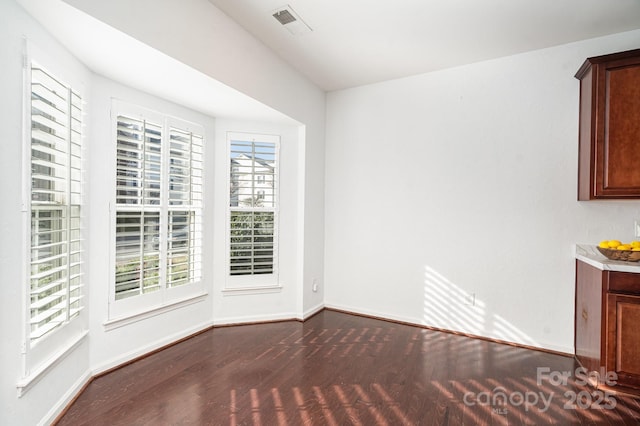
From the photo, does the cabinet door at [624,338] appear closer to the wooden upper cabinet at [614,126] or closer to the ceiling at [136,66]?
the wooden upper cabinet at [614,126]

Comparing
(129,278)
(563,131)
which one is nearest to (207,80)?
(129,278)

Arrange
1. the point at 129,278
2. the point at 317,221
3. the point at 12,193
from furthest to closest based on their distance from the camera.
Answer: the point at 317,221
the point at 129,278
the point at 12,193

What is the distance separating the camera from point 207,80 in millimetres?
2588

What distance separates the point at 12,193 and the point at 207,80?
1.49m

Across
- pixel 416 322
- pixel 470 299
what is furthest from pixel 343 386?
pixel 470 299

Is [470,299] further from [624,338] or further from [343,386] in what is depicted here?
[343,386]

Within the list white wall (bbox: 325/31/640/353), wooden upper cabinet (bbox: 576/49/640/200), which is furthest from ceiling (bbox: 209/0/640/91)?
wooden upper cabinet (bbox: 576/49/640/200)

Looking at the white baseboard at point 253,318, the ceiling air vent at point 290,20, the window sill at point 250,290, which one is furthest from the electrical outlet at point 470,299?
the ceiling air vent at point 290,20

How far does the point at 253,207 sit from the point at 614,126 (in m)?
A: 3.38

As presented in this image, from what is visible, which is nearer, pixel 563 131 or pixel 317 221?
pixel 563 131

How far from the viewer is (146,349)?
9.59ft

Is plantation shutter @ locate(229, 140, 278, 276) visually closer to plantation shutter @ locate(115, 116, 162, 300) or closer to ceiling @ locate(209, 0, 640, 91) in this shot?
plantation shutter @ locate(115, 116, 162, 300)

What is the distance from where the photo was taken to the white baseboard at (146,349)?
259 centimetres

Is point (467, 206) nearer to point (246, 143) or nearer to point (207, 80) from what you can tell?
point (246, 143)
